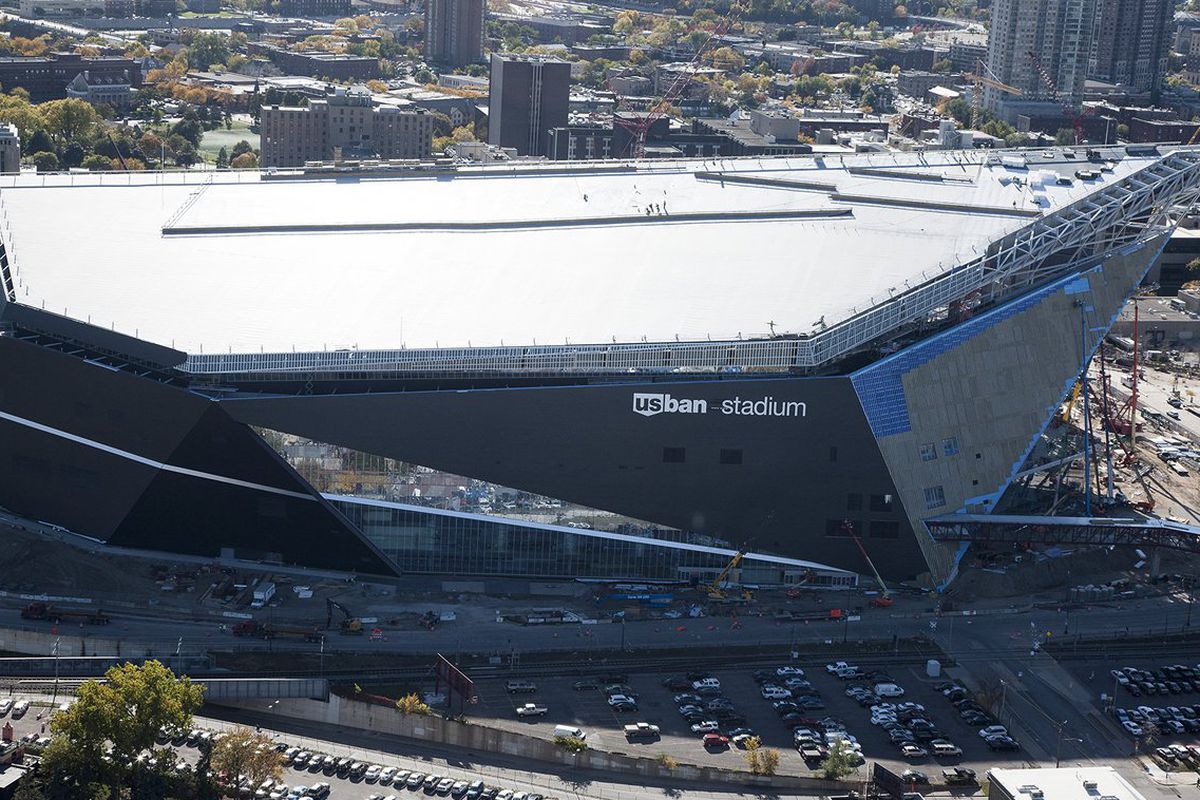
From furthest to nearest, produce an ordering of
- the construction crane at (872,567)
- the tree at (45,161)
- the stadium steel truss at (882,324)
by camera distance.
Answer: the tree at (45,161) < the construction crane at (872,567) < the stadium steel truss at (882,324)

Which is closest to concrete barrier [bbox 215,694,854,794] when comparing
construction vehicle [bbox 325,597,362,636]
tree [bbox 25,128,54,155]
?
construction vehicle [bbox 325,597,362,636]

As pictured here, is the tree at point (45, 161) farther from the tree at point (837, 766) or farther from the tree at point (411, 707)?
the tree at point (837, 766)

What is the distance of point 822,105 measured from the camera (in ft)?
644

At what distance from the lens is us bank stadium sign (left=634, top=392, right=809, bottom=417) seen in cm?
7506

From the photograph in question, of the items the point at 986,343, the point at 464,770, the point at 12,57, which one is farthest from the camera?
the point at 12,57

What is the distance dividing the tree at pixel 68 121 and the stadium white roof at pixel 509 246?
62.1 meters

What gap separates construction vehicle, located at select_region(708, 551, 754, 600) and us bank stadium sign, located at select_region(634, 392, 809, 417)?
568 cm

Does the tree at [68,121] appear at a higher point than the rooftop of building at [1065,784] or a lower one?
higher

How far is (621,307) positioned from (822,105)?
121073 millimetres

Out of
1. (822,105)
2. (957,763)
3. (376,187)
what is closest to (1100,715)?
(957,763)

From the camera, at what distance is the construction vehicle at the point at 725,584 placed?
249 feet

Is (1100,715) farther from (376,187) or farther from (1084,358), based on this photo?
(376,187)

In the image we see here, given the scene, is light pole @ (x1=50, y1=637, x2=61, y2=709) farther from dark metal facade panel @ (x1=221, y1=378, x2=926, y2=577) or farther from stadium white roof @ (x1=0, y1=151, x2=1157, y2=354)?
stadium white roof @ (x1=0, y1=151, x2=1157, y2=354)

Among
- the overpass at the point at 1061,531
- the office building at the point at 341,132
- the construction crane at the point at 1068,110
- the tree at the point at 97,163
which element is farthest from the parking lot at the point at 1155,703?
the construction crane at the point at 1068,110
